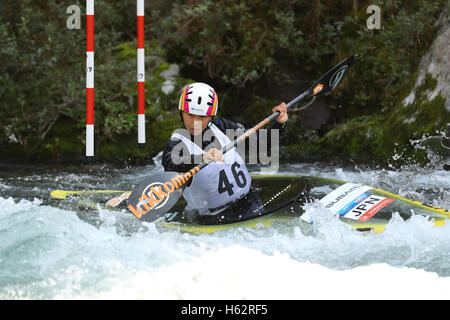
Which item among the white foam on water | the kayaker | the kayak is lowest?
the white foam on water

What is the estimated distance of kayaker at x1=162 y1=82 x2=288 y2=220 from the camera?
407 cm

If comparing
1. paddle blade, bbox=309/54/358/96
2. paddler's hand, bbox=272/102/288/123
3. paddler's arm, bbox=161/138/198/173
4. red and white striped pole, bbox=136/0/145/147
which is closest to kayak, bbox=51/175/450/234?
paddler's arm, bbox=161/138/198/173

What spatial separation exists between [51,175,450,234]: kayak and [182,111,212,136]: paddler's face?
535mm

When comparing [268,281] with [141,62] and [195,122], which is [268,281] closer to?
[195,122]

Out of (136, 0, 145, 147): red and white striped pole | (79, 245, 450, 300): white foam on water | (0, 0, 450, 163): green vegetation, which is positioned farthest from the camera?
(0, 0, 450, 163): green vegetation

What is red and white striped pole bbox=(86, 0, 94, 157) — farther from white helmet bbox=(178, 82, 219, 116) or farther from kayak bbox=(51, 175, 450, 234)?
white helmet bbox=(178, 82, 219, 116)

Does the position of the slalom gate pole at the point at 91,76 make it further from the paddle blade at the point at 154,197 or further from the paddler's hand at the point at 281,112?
the paddler's hand at the point at 281,112

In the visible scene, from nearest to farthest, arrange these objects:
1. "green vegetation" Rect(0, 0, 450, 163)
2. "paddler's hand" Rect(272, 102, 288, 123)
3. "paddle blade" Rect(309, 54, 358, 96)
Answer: "paddler's hand" Rect(272, 102, 288, 123)
"paddle blade" Rect(309, 54, 358, 96)
"green vegetation" Rect(0, 0, 450, 163)

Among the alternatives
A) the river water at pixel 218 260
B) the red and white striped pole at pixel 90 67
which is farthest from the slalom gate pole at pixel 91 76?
the river water at pixel 218 260

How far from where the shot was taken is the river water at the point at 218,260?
3.31m

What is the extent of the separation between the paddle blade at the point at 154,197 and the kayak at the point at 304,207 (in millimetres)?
81

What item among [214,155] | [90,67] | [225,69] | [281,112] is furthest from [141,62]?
[214,155]

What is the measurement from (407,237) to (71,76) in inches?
189

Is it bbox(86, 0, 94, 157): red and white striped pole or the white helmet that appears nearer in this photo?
the white helmet
